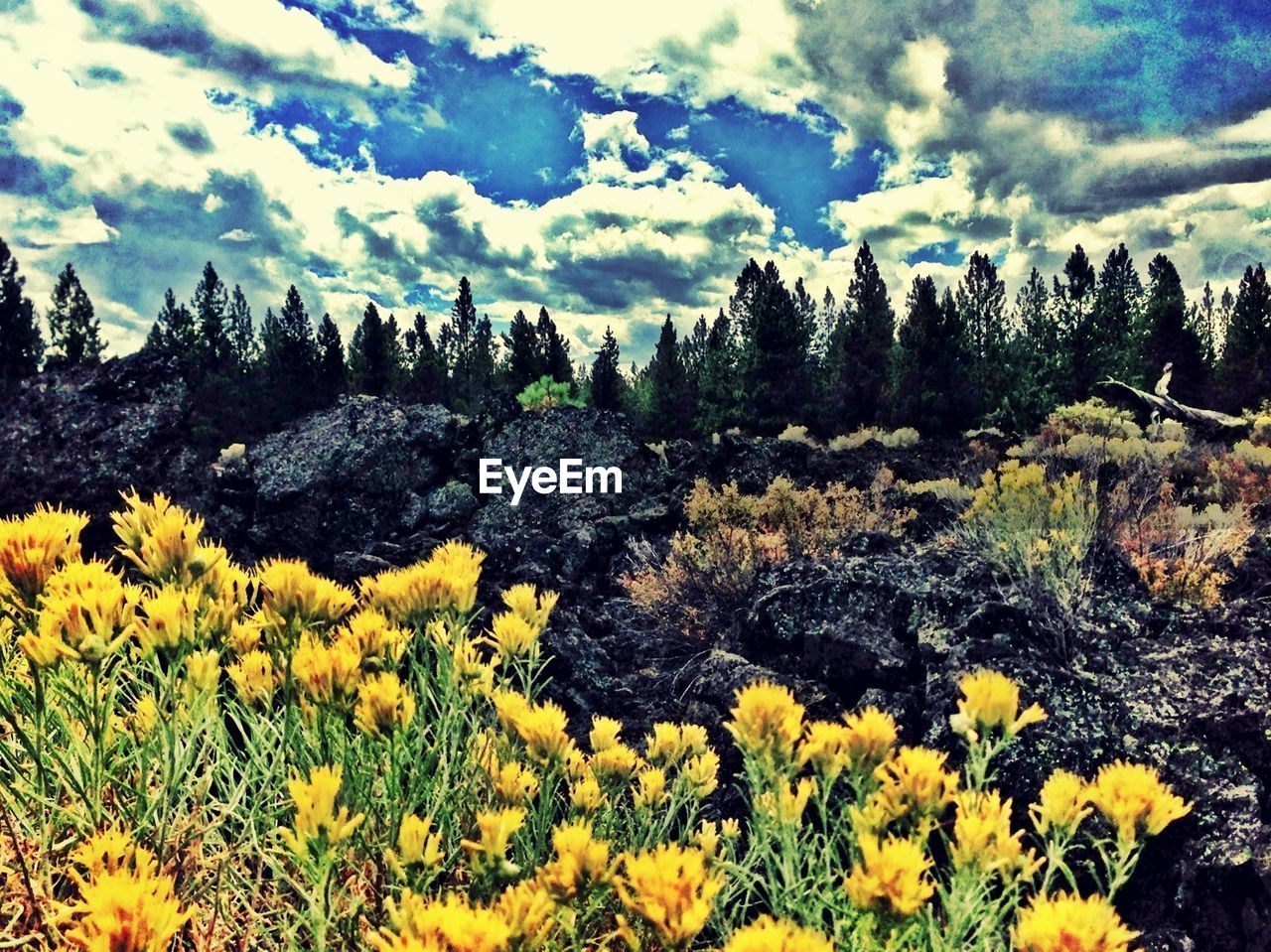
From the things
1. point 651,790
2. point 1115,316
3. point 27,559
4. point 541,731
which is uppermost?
point 1115,316

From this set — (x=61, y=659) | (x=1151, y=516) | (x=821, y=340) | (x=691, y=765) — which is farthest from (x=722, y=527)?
(x=821, y=340)

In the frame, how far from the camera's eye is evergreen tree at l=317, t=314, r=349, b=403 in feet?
143

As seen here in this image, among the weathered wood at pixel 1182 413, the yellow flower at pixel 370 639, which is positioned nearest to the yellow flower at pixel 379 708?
the yellow flower at pixel 370 639

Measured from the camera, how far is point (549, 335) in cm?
4844

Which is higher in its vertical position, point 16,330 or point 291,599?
point 16,330

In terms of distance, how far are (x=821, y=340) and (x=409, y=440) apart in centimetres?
3165

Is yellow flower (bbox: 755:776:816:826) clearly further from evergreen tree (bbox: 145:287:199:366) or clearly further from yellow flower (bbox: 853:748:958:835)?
evergreen tree (bbox: 145:287:199:366)

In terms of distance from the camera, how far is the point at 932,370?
94.1 feet

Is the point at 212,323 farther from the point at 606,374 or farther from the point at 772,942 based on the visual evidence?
the point at 772,942

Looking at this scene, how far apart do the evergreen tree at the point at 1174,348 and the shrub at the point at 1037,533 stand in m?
30.4

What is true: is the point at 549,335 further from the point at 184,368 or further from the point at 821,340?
the point at 184,368

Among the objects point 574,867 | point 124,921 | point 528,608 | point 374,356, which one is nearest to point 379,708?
point 574,867

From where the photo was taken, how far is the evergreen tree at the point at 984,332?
29.2m

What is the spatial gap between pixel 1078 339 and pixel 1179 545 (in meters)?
31.4
